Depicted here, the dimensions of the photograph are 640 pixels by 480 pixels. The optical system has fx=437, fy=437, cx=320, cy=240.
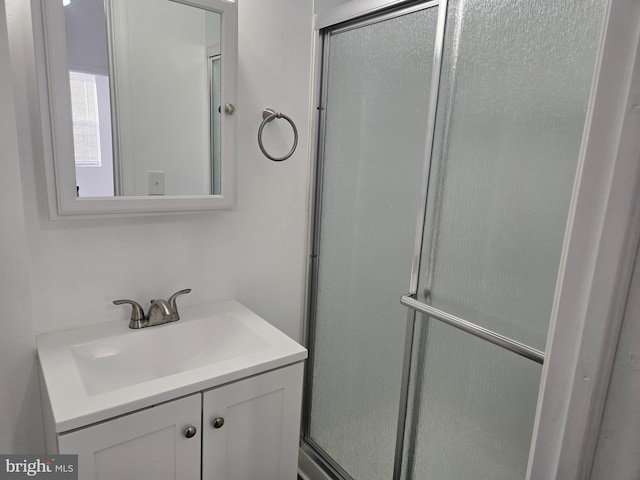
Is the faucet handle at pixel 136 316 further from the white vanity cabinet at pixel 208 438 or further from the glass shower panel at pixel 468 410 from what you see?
the glass shower panel at pixel 468 410

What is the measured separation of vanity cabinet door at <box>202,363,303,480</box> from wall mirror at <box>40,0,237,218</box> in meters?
0.55

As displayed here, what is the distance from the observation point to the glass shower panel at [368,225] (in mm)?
1284

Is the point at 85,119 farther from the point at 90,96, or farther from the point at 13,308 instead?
the point at 13,308

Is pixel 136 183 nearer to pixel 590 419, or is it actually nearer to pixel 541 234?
pixel 541 234

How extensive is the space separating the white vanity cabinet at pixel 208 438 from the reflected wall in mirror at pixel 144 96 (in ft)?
1.92

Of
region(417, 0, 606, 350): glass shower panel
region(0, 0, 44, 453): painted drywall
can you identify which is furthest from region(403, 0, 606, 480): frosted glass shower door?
region(0, 0, 44, 453): painted drywall

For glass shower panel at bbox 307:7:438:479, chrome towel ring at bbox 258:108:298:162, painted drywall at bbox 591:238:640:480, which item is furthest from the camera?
chrome towel ring at bbox 258:108:298:162

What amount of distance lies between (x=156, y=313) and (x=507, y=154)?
106 cm

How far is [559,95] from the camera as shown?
92cm

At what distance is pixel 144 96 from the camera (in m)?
1.22

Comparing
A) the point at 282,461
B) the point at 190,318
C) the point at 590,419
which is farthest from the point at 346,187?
the point at 590,419

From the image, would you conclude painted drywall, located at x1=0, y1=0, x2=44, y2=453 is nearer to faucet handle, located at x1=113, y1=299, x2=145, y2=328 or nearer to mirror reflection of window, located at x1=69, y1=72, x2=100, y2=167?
mirror reflection of window, located at x1=69, y1=72, x2=100, y2=167

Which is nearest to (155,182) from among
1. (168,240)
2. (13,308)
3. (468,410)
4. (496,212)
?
(168,240)

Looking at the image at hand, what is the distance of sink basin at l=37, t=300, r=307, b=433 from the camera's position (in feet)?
3.17
